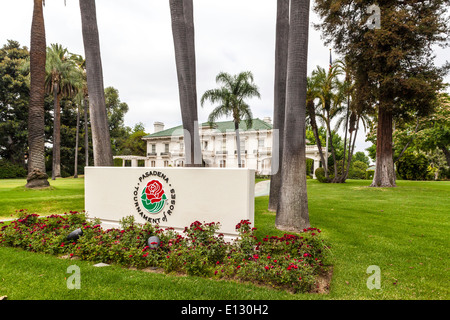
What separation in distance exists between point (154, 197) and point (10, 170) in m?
36.6

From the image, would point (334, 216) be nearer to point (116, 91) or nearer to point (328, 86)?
point (328, 86)

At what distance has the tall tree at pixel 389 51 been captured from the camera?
15.6 metres

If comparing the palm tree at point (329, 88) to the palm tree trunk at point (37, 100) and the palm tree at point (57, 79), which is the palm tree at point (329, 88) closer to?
the palm tree trunk at point (37, 100)

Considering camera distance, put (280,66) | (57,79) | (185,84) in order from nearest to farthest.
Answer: (185,84) → (280,66) → (57,79)

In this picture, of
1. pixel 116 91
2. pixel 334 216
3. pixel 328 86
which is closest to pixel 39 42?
pixel 334 216

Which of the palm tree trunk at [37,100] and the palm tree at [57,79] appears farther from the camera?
the palm tree at [57,79]

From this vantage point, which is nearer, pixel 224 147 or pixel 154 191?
pixel 154 191

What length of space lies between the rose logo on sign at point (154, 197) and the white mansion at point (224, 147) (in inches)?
930

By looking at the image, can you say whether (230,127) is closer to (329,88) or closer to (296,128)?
(329,88)

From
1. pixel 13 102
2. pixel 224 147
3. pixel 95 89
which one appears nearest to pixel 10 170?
pixel 13 102

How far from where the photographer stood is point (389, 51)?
16094mm

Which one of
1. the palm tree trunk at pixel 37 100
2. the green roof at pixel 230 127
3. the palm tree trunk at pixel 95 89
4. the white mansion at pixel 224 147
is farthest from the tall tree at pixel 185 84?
the green roof at pixel 230 127

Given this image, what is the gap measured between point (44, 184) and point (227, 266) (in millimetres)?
14572

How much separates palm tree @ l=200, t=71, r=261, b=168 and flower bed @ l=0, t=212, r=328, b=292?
1986cm
